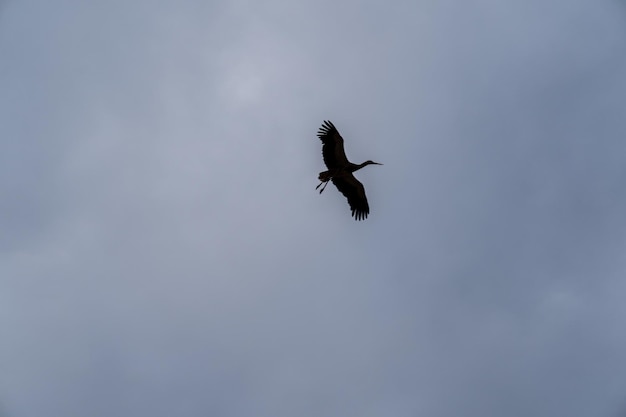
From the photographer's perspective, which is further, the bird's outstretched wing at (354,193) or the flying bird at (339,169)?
the bird's outstretched wing at (354,193)

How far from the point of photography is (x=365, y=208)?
110 ft

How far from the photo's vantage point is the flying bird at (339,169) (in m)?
31.2

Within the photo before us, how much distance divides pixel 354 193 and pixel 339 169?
224 centimetres

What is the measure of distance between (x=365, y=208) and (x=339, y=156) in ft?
12.6

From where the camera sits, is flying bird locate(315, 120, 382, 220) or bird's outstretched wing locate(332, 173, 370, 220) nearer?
flying bird locate(315, 120, 382, 220)

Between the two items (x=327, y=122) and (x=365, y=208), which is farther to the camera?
(x=365, y=208)

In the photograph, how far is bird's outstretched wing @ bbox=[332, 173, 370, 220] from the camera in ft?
109

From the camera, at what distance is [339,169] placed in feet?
105

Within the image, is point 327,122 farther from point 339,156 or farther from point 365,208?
point 365,208

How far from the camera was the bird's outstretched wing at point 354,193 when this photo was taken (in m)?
→ 33.2

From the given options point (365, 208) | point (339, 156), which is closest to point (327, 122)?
point (339, 156)

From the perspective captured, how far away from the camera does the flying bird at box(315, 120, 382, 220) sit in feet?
102

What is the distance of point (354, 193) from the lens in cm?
3350

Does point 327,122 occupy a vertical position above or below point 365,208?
above
